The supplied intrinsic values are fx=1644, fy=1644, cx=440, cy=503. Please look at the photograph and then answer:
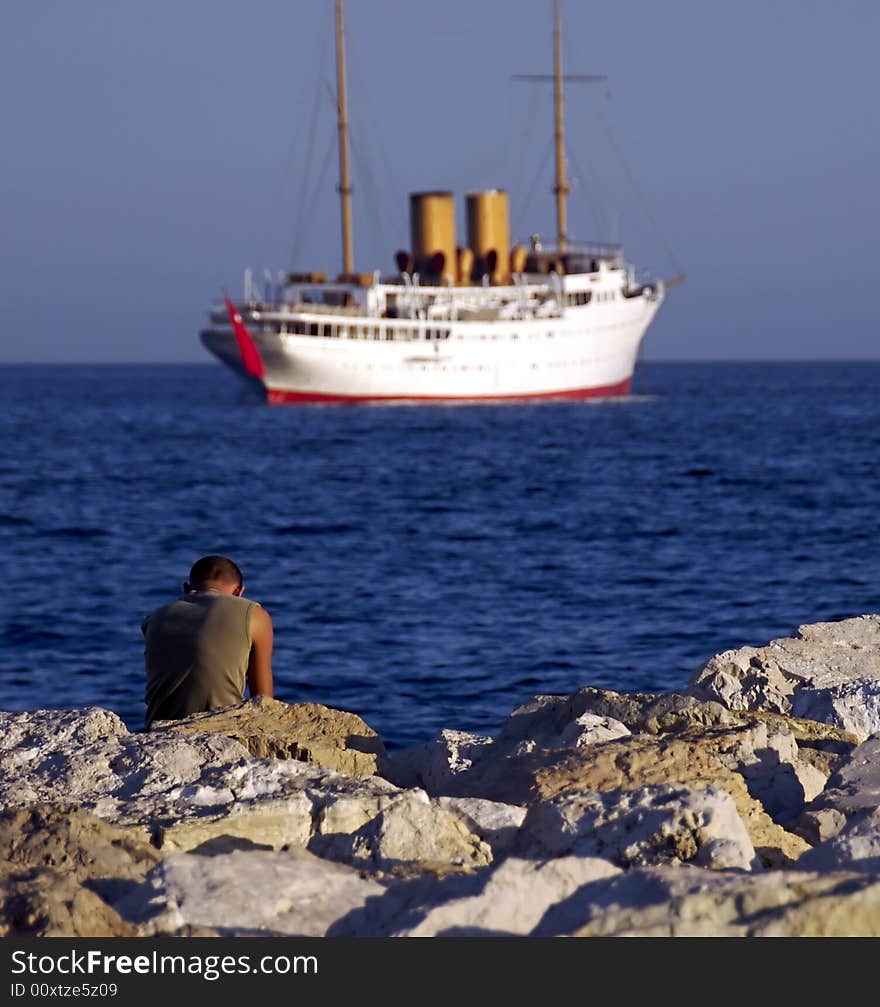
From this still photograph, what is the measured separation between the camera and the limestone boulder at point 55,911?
8.51 ft

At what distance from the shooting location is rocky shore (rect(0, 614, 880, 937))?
8.34 feet

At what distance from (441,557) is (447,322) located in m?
42.3

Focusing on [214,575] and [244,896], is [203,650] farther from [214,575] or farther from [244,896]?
[244,896]

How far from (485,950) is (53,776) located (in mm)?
1637

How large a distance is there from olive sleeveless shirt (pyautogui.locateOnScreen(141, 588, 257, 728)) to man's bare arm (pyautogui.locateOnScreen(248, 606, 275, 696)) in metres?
0.03

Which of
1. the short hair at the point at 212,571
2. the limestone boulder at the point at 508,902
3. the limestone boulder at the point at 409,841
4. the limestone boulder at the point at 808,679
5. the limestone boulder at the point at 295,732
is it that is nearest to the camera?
the limestone boulder at the point at 508,902

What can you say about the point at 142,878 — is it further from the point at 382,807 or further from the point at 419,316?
the point at 419,316

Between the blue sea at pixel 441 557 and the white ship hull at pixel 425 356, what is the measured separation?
708 inches

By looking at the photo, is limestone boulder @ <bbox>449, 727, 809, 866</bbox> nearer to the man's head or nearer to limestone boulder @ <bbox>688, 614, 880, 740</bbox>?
the man's head

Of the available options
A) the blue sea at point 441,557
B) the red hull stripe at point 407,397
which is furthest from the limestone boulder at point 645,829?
the red hull stripe at point 407,397

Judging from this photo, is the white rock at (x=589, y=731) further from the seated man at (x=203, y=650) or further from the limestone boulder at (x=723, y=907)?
the limestone boulder at (x=723, y=907)

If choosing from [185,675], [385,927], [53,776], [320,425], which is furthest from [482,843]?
[320,425]

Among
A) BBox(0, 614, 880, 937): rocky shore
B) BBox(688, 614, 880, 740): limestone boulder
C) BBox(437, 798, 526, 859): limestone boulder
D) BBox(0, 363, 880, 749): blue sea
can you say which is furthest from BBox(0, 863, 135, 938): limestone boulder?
BBox(0, 363, 880, 749): blue sea

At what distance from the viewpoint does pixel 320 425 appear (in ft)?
149
